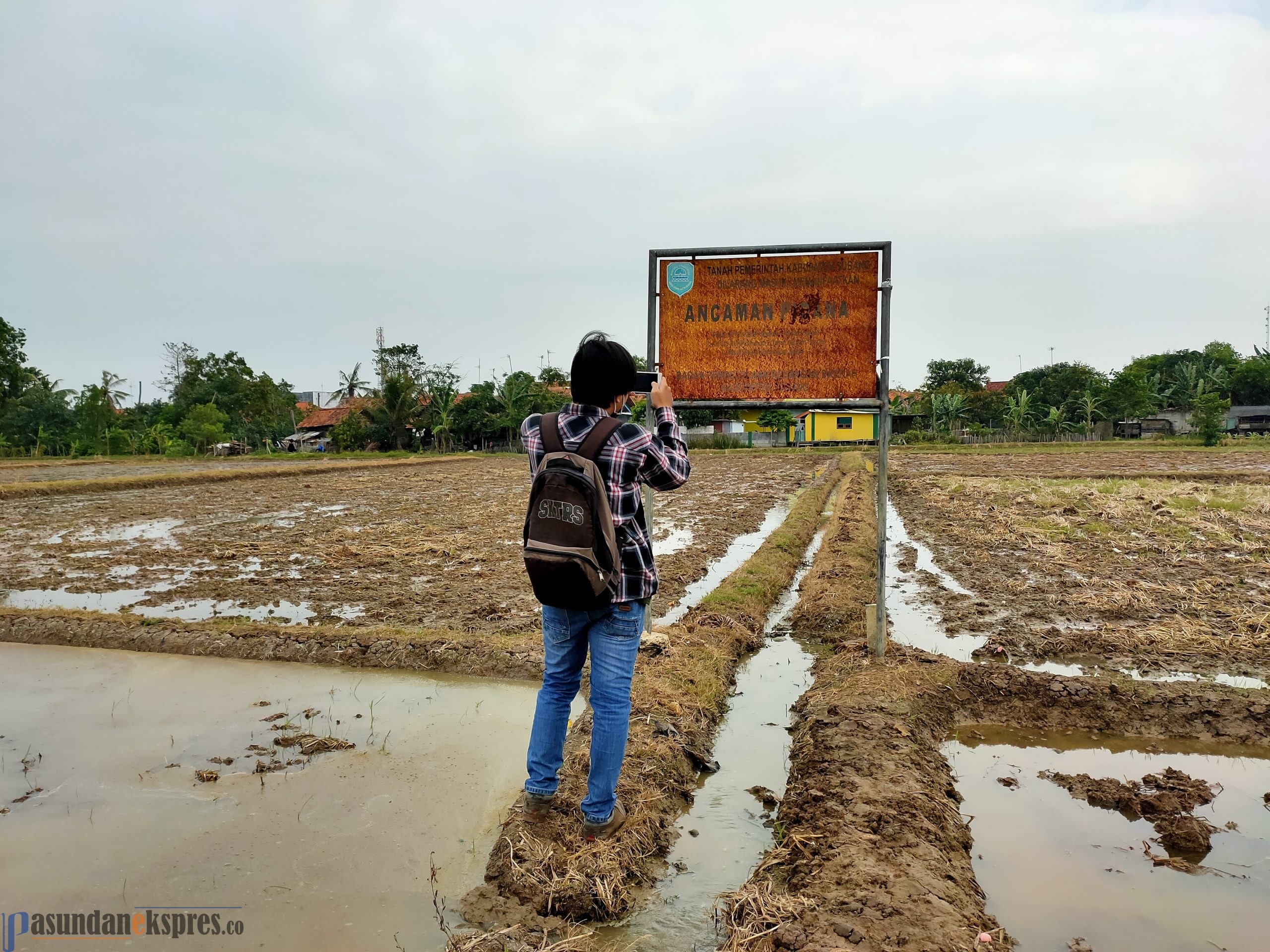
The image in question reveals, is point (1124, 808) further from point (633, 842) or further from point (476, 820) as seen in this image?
point (476, 820)

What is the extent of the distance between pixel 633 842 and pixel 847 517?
368 inches

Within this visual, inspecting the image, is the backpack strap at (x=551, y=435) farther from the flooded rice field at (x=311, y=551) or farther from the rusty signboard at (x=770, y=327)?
the flooded rice field at (x=311, y=551)

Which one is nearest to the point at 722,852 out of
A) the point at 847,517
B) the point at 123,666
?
the point at 123,666

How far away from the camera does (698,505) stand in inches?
591

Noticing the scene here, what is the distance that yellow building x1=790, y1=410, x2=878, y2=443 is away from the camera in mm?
43094

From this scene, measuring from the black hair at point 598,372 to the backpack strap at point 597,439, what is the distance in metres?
0.10

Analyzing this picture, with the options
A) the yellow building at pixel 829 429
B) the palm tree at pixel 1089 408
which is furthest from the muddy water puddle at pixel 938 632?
the palm tree at pixel 1089 408

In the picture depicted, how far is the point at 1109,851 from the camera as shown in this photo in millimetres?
2734

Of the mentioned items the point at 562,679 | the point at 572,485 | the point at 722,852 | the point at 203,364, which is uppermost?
the point at 203,364

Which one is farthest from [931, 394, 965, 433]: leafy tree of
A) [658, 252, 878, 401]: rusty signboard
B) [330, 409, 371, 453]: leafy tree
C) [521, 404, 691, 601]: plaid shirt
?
[521, 404, 691, 601]: plaid shirt

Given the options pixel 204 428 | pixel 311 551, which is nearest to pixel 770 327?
pixel 311 551

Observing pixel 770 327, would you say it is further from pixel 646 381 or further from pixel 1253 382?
pixel 1253 382

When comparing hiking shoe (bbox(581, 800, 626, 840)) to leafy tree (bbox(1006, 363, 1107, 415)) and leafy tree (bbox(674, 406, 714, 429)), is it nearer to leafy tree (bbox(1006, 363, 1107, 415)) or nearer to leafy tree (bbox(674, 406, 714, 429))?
leafy tree (bbox(674, 406, 714, 429))

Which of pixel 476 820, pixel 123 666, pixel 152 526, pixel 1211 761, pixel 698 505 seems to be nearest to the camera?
pixel 476 820
